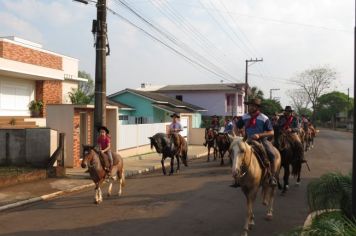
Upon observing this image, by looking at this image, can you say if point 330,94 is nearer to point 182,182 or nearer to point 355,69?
point 182,182

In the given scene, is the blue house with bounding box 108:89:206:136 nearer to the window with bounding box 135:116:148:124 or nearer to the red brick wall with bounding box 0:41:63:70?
the window with bounding box 135:116:148:124

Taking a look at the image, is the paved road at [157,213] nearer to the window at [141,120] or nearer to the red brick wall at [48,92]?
the red brick wall at [48,92]

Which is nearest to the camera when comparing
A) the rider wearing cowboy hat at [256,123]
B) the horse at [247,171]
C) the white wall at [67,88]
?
the horse at [247,171]

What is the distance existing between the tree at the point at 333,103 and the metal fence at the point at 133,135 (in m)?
85.2

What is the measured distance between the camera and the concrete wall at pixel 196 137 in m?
36.0

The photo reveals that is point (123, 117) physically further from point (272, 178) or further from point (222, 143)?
point (272, 178)

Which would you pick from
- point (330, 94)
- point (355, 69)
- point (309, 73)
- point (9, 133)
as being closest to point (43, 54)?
point (9, 133)

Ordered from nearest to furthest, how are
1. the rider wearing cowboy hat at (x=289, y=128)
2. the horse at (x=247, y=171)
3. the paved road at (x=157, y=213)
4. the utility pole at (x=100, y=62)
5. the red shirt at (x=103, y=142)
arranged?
1. the horse at (x=247, y=171)
2. the paved road at (x=157, y=213)
3. the red shirt at (x=103, y=142)
4. the rider wearing cowboy hat at (x=289, y=128)
5. the utility pole at (x=100, y=62)

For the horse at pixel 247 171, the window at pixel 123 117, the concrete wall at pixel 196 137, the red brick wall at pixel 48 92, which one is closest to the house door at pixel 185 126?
the concrete wall at pixel 196 137

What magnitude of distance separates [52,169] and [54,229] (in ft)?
23.6

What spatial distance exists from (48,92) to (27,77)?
2.11 metres

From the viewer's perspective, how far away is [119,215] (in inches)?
384

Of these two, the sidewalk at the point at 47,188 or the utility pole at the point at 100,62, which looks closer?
the sidewalk at the point at 47,188

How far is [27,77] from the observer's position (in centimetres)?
2486
